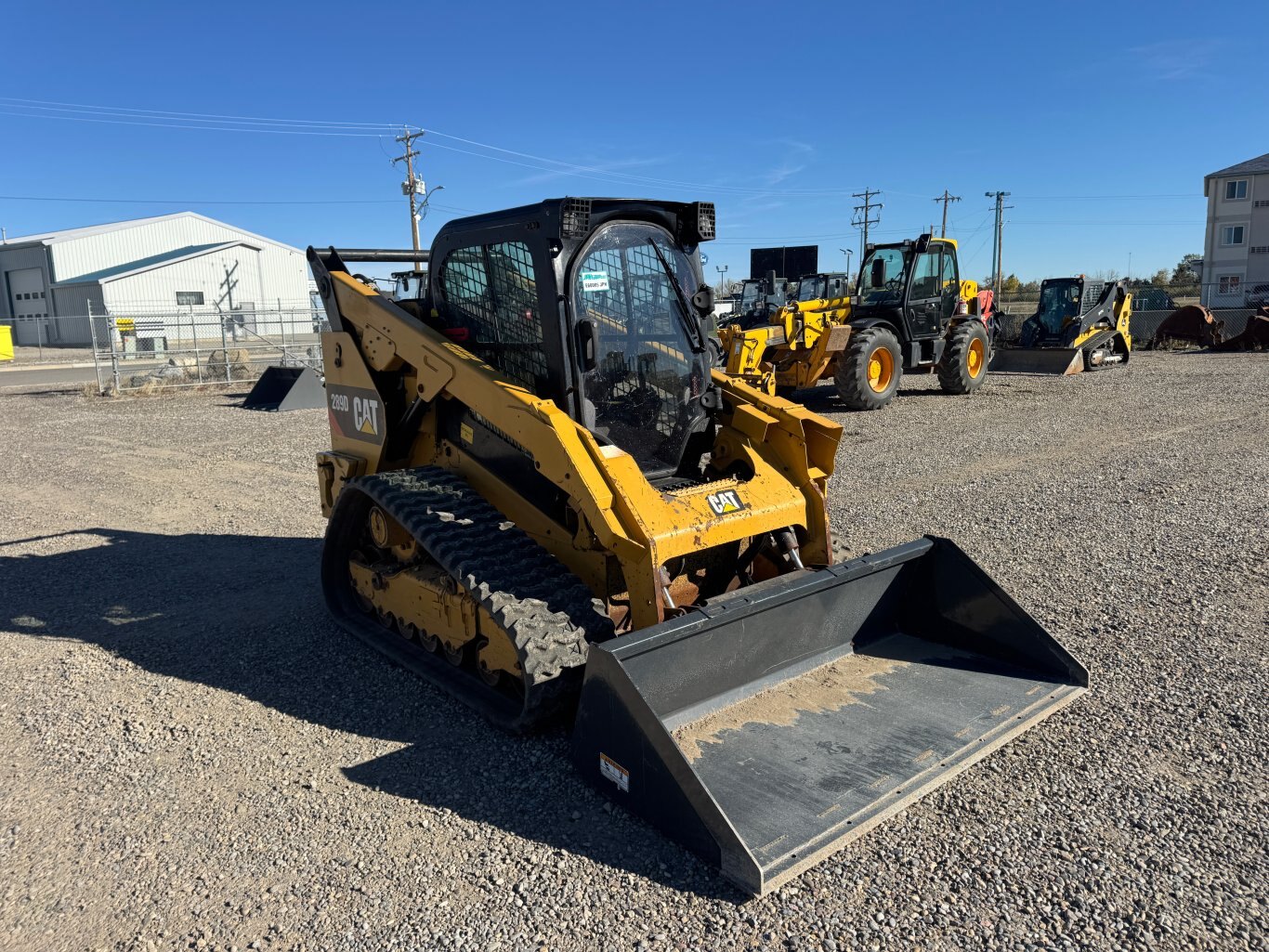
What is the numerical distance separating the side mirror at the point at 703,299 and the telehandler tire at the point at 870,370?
973cm

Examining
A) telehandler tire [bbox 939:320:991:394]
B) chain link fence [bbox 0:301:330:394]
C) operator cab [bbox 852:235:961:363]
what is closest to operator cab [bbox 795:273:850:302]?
telehandler tire [bbox 939:320:991:394]

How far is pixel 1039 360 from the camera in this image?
2047 cm

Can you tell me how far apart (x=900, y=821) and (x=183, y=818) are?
2756 millimetres

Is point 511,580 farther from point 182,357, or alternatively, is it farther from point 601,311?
point 182,357

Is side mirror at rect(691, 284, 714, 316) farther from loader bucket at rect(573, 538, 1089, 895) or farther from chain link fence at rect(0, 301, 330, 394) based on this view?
chain link fence at rect(0, 301, 330, 394)

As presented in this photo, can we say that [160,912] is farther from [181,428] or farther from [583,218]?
[181,428]

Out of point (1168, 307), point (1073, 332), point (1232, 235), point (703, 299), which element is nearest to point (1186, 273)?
point (1232, 235)

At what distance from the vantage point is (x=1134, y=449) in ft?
35.8

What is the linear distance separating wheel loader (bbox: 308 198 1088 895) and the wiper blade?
13 mm

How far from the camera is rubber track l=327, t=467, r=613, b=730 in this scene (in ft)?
12.6

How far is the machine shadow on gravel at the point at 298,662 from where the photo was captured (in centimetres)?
346

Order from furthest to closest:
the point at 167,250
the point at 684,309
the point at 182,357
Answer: the point at 167,250 < the point at 182,357 < the point at 684,309

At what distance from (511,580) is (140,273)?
48122mm

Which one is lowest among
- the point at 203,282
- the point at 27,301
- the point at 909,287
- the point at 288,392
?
the point at 288,392
